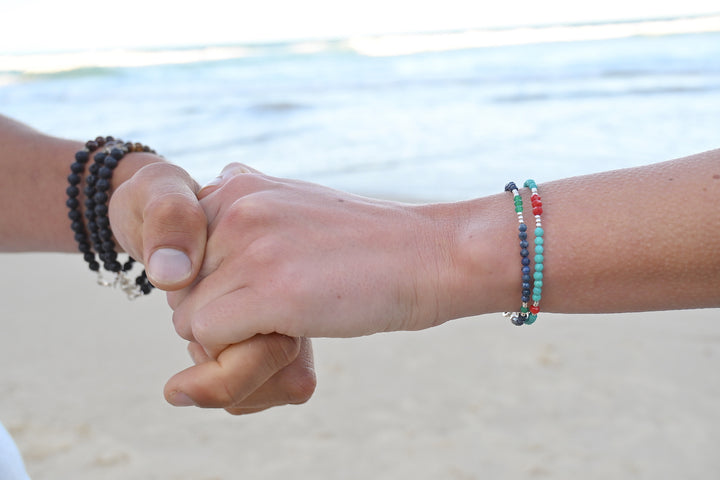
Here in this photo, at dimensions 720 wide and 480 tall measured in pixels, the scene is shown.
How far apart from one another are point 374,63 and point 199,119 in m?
5.16

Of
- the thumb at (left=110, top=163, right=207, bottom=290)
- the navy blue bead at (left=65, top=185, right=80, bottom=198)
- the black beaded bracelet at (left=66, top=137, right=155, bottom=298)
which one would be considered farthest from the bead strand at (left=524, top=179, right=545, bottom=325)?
the navy blue bead at (left=65, top=185, right=80, bottom=198)

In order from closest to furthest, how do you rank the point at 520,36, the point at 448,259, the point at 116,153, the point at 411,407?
the point at 448,259 < the point at 116,153 < the point at 411,407 < the point at 520,36

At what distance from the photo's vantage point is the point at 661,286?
124 cm

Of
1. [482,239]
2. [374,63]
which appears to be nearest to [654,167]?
[482,239]

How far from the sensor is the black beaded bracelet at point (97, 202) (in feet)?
5.59

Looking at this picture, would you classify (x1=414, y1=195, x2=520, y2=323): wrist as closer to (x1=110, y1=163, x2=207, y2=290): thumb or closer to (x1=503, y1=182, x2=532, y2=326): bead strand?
(x1=503, y1=182, x2=532, y2=326): bead strand

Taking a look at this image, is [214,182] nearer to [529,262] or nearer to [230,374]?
[230,374]

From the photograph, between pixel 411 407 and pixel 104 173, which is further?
pixel 411 407

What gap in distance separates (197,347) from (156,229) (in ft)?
0.95

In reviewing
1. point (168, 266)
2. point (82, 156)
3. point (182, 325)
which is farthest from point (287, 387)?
point (82, 156)

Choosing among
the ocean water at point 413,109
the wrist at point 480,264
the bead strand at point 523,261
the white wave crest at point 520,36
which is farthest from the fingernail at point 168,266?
→ the white wave crest at point 520,36

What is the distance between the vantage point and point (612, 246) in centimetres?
123

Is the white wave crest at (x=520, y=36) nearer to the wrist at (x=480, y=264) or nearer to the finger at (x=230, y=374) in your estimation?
the wrist at (x=480, y=264)

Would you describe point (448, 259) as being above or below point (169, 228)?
below
